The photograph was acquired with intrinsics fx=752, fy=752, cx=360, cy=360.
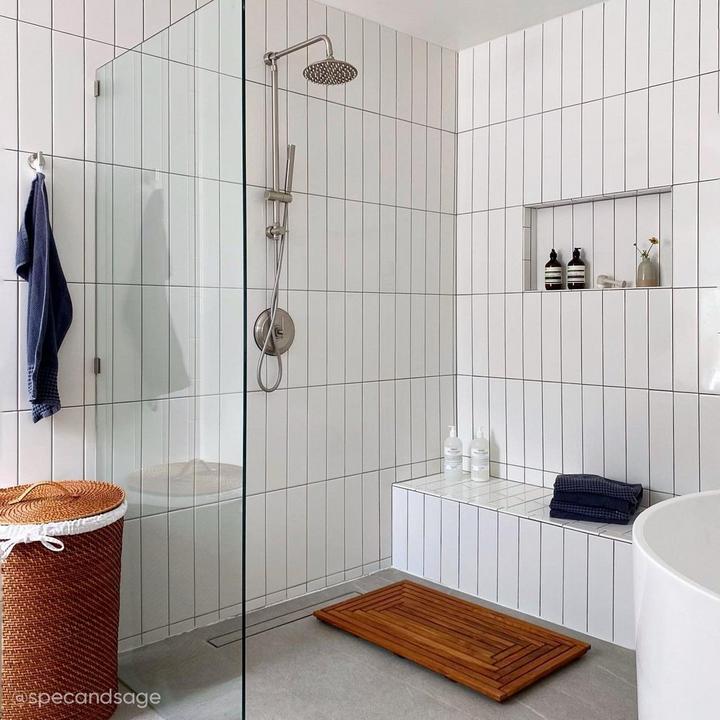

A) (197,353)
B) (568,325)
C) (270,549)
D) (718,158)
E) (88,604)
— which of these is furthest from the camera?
(568,325)

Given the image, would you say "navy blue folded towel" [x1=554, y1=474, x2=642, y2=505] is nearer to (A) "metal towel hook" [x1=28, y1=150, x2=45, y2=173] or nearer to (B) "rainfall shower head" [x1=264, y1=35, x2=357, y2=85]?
(B) "rainfall shower head" [x1=264, y1=35, x2=357, y2=85]

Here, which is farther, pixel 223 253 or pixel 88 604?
pixel 88 604

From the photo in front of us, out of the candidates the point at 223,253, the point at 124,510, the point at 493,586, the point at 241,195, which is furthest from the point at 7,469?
the point at 493,586

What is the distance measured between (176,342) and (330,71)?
1116mm

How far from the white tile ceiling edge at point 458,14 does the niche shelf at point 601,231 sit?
0.79 metres

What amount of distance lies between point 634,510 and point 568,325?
827mm

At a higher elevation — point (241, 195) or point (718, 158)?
point (718, 158)

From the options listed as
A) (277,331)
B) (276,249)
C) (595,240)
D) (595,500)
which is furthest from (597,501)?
(276,249)

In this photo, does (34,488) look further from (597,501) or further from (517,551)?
(597,501)

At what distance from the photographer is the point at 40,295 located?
2244 mm

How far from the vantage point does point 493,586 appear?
10.1ft

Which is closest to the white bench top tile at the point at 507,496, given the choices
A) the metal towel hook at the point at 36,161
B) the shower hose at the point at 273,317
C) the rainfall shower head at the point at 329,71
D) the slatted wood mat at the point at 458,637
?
the slatted wood mat at the point at 458,637

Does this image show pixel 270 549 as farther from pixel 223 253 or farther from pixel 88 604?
pixel 223 253

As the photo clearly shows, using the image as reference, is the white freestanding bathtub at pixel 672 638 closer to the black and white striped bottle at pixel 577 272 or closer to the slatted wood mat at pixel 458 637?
the slatted wood mat at pixel 458 637
